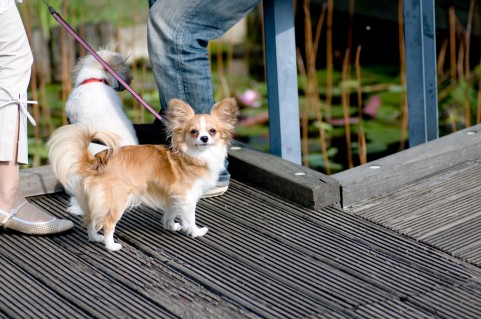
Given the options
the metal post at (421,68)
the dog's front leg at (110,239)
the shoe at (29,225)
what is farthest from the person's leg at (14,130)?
the metal post at (421,68)

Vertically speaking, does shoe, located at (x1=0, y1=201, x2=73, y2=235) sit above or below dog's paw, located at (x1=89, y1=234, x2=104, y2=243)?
above

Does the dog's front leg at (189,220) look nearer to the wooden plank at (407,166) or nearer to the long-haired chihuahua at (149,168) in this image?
the long-haired chihuahua at (149,168)

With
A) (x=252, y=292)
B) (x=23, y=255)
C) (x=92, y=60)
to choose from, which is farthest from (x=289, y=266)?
(x=92, y=60)

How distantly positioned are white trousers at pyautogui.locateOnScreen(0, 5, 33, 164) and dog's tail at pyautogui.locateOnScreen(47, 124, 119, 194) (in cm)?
19

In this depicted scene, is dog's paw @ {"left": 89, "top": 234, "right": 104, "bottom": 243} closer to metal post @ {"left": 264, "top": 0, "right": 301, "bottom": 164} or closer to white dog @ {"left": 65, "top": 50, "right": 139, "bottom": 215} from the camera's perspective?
white dog @ {"left": 65, "top": 50, "right": 139, "bottom": 215}

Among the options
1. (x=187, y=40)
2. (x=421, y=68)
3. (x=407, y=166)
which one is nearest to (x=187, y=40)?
(x=187, y=40)

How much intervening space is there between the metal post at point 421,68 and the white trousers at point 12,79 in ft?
5.63

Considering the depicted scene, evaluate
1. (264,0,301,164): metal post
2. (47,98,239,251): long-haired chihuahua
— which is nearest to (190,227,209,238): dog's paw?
(47,98,239,251): long-haired chihuahua

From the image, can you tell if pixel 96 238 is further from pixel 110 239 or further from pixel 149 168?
pixel 149 168

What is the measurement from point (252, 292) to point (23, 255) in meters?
0.86

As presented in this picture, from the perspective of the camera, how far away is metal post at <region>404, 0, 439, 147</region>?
410cm

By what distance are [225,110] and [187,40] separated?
0.36 m

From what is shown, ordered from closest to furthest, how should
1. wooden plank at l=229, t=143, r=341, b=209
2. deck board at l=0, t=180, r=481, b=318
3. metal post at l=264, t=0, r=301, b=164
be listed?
deck board at l=0, t=180, r=481, b=318 → wooden plank at l=229, t=143, r=341, b=209 → metal post at l=264, t=0, r=301, b=164

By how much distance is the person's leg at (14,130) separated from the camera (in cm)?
323
